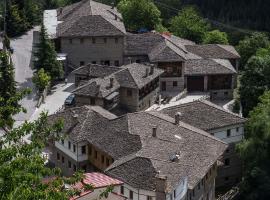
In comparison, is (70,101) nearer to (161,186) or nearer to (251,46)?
(161,186)

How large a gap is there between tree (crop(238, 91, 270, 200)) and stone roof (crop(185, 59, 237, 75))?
63.4 feet

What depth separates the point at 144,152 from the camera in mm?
47656

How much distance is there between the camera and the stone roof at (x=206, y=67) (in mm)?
74188

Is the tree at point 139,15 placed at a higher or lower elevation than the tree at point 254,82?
higher

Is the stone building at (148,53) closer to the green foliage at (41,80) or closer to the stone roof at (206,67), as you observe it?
the stone roof at (206,67)

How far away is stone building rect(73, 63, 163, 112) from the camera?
204ft

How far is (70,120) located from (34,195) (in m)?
35.1

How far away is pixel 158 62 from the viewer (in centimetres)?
7288

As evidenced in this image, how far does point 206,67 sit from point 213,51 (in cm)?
681

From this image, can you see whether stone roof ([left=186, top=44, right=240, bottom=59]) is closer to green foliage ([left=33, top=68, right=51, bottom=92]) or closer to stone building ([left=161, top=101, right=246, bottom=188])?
stone building ([left=161, top=101, right=246, bottom=188])

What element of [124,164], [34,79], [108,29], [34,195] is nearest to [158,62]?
[108,29]

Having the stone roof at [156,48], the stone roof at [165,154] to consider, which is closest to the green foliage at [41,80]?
the stone roof at [156,48]

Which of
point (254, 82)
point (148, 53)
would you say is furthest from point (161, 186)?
point (148, 53)

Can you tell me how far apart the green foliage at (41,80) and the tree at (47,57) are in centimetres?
158
